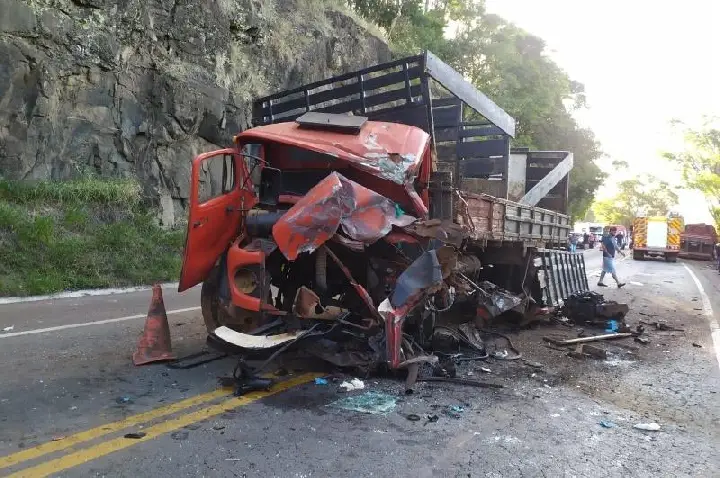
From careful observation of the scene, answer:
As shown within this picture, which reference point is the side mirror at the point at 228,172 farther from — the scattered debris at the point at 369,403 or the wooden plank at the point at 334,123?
the scattered debris at the point at 369,403

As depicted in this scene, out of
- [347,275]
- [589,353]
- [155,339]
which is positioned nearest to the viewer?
[347,275]

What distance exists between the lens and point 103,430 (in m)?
3.60

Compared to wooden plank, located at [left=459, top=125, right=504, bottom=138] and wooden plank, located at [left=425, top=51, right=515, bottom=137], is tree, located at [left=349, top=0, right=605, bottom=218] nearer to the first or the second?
wooden plank, located at [left=459, top=125, right=504, bottom=138]

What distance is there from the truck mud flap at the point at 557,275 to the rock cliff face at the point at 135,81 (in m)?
10.3

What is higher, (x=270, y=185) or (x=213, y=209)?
→ (x=270, y=185)

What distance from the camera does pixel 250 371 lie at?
15.0 feet

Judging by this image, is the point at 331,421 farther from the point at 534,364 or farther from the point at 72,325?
the point at 72,325

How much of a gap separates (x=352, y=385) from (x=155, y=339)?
80.0 inches

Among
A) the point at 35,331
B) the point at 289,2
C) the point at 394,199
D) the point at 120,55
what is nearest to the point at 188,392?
the point at 394,199

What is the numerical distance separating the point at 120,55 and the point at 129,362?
38.0 feet

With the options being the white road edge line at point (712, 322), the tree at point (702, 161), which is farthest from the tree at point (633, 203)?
the white road edge line at point (712, 322)

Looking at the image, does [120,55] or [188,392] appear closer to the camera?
[188,392]

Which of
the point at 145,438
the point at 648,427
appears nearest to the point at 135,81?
the point at 145,438

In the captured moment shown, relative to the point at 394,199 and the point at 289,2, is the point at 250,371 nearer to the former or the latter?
the point at 394,199
